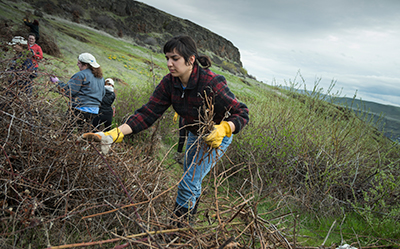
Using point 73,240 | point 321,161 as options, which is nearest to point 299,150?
point 321,161

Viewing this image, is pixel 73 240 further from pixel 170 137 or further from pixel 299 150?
pixel 170 137

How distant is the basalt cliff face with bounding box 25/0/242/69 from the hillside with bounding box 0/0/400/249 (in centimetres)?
1636

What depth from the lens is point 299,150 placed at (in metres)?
3.40

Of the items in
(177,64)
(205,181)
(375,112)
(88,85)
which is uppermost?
(375,112)

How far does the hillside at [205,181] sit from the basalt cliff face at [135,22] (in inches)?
644

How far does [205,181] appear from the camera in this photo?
3.62 metres

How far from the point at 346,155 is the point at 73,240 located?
12.1 ft

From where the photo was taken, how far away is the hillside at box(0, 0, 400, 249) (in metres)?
1.06

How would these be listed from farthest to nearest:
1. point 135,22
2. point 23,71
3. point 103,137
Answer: point 135,22 < point 103,137 < point 23,71

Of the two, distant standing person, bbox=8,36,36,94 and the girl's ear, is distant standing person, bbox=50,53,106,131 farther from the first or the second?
the girl's ear

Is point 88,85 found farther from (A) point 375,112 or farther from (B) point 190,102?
(A) point 375,112

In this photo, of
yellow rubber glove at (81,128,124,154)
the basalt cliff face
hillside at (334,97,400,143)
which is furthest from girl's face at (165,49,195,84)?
the basalt cliff face

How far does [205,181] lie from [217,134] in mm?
2151

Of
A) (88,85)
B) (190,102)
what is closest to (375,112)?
(190,102)
